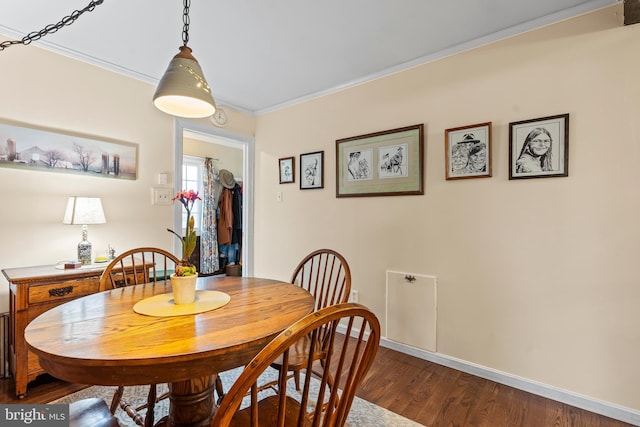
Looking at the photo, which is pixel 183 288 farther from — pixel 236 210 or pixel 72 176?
pixel 236 210

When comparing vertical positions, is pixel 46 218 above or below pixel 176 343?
above

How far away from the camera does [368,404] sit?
1.81 metres

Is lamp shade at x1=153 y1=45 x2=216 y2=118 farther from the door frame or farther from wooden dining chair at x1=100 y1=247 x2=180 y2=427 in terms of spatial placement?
the door frame

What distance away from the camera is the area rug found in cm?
165

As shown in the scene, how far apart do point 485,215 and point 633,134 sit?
2.73ft

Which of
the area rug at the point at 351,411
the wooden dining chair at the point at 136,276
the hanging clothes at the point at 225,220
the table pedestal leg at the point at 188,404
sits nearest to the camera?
the table pedestal leg at the point at 188,404

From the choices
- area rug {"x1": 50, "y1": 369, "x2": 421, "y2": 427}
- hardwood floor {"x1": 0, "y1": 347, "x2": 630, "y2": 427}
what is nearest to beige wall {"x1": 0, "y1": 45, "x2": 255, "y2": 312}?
hardwood floor {"x1": 0, "y1": 347, "x2": 630, "y2": 427}

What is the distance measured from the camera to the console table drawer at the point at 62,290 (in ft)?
5.99

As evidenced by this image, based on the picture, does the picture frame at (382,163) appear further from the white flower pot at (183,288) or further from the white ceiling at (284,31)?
the white flower pot at (183,288)

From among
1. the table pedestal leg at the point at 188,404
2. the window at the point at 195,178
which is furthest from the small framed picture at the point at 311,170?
the window at the point at 195,178

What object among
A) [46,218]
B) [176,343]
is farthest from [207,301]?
[46,218]

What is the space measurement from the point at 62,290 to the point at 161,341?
147 centimetres

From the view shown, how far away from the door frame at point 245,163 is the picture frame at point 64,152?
376 millimetres

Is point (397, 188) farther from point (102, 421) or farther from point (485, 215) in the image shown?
point (102, 421)
